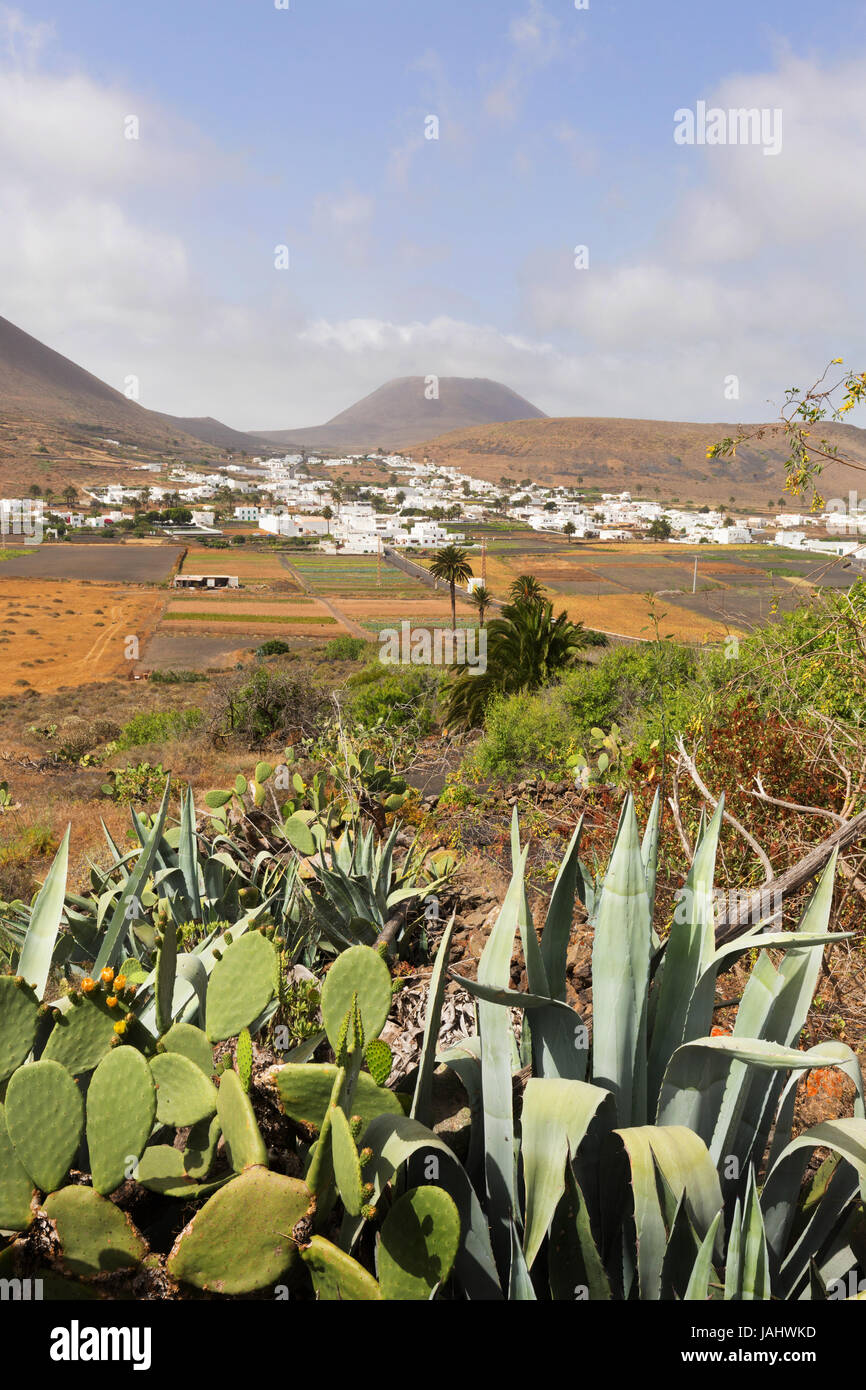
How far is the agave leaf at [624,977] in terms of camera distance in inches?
59.4

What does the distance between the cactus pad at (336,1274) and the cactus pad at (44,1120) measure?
0.44 meters

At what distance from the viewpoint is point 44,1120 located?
1.39 metres

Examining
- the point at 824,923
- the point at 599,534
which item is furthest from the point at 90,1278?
the point at 599,534

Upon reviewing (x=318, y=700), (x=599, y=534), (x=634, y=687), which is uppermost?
(x=599, y=534)

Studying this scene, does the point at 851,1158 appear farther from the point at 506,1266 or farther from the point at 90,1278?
the point at 90,1278

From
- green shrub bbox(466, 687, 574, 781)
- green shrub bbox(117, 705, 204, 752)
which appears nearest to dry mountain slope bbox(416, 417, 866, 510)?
green shrub bbox(117, 705, 204, 752)

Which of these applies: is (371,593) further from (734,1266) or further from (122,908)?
(734,1266)

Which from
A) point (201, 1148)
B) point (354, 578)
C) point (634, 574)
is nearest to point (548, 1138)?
point (201, 1148)

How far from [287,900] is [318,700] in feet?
46.2

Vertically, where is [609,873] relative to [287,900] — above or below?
above

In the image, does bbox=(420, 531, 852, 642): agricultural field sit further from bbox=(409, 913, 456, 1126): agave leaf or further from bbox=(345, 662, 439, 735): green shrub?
bbox=(409, 913, 456, 1126): agave leaf

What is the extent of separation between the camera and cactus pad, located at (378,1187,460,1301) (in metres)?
1.28

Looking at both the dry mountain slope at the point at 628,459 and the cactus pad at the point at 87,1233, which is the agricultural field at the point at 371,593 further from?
the dry mountain slope at the point at 628,459

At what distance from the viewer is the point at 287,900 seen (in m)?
3.38
